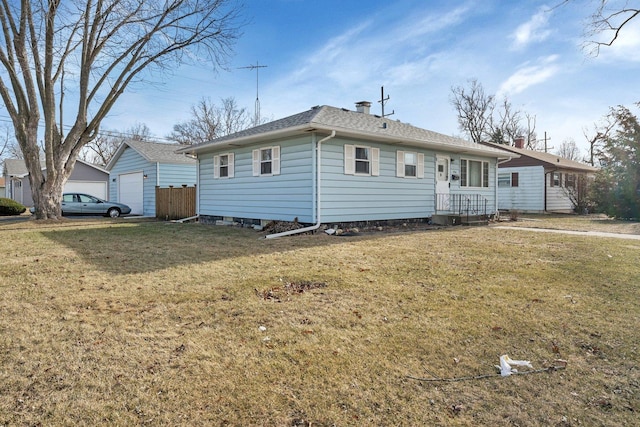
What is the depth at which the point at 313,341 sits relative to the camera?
10.6ft

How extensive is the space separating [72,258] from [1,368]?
4.48 meters

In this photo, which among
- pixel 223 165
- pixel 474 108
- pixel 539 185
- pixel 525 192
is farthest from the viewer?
pixel 474 108

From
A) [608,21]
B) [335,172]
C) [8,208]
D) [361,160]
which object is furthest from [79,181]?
[608,21]

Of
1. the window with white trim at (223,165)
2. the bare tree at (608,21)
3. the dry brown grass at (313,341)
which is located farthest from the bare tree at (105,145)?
the dry brown grass at (313,341)

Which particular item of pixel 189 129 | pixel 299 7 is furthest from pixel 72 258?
pixel 189 129

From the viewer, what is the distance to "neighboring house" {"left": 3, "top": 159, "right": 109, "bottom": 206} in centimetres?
2798

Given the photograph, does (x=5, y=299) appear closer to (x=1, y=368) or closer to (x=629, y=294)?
(x=1, y=368)

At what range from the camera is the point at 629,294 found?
4703 mm

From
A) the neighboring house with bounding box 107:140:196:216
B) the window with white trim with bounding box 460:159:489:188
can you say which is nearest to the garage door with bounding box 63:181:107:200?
the neighboring house with bounding box 107:140:196:216

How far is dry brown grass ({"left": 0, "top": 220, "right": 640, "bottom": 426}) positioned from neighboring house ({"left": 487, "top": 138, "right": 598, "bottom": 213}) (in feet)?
54.5

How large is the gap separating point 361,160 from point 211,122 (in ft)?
108

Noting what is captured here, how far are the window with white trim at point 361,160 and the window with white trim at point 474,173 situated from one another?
4915mm

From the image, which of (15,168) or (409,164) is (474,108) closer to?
(409,164)

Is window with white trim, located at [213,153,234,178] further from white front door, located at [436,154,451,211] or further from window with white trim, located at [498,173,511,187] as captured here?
window with white trim, located at [498,173,511,187]
